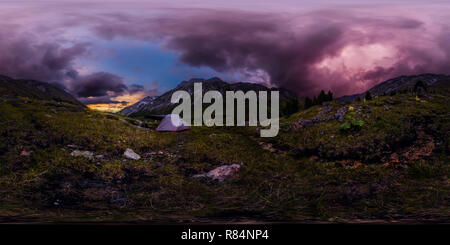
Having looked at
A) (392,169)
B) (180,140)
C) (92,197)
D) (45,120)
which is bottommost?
(92,197)

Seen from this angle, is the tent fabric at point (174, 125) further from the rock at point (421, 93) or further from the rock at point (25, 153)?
the rock at point (421, 93)

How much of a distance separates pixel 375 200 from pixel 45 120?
76.7 ft

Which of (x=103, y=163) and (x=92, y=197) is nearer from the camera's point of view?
(x=92, y=197)

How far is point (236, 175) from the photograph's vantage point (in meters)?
11.7

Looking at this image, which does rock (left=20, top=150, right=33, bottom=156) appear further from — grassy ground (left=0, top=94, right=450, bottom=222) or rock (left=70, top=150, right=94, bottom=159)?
rock (left=70, top=150, right=94, bottom=159)

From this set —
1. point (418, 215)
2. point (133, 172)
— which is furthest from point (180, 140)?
point (418, 215)

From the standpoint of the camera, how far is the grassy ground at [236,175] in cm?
695

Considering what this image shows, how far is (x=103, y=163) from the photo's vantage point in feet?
41.1

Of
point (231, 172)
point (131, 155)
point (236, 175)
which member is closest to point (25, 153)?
point (131, 155)

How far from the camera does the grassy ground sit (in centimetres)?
695

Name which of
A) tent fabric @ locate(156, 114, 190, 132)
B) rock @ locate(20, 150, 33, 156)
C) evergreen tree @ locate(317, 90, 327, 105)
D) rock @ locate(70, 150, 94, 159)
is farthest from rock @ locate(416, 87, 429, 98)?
rock @ locate(20, 150, 33, 156)
